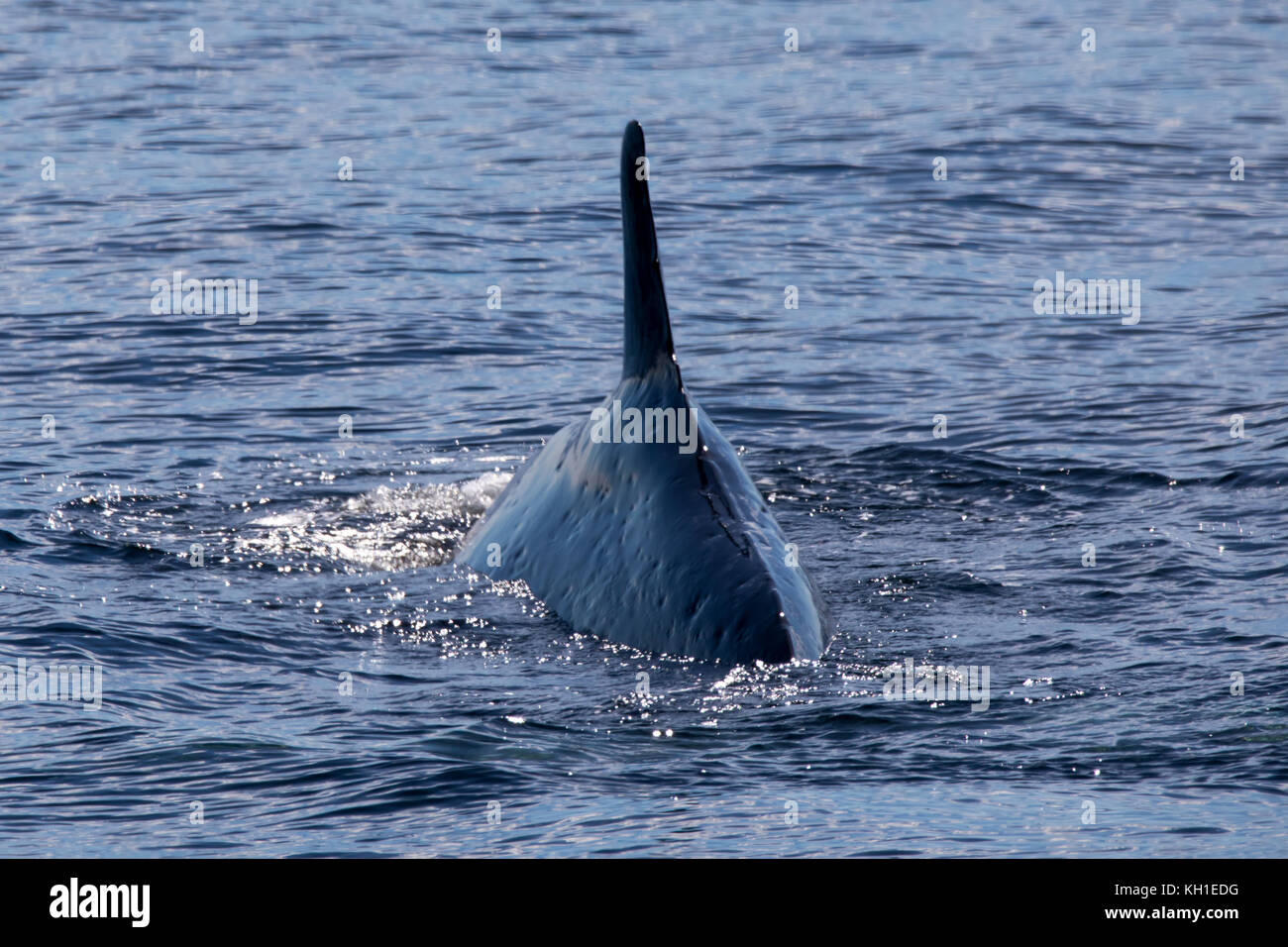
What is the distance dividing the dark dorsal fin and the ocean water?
1.74 metres

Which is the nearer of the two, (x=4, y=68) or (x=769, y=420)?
(x=769, y=420)

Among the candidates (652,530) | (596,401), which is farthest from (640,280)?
(596,401)

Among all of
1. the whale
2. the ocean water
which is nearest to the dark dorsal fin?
the whale

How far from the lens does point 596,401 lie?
18.8 m

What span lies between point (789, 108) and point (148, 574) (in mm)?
22780

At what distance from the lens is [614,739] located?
9.91 m

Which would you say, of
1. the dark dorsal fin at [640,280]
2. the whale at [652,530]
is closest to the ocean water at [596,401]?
the whale at [652,530]

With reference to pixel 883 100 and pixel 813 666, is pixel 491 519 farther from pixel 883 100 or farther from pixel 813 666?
pixel 883 100

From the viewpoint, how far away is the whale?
1080 centimetres

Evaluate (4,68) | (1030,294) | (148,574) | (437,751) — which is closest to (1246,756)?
(437,751)

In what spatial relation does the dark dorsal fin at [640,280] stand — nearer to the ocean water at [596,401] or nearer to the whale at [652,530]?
the whale at [652,530]

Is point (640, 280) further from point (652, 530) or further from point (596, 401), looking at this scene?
point (596, 401)

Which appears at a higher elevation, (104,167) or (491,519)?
(104,167)

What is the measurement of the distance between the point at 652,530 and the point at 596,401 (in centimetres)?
756
